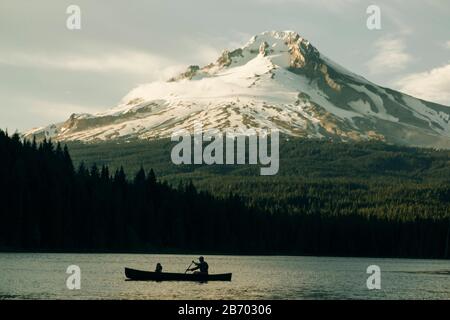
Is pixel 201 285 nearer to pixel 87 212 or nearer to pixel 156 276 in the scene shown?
pixel 156 276

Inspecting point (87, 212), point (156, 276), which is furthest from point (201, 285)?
point (87, 212)

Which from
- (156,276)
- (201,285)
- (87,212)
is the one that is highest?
(87,212)

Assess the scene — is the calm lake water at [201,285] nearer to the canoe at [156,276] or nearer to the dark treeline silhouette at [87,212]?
the canoe at [156,276]

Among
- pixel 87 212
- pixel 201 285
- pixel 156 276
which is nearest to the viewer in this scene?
pixel 156 276

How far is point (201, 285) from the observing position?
107 metres

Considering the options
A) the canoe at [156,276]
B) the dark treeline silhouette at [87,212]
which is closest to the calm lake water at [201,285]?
the canoe at [156,276]

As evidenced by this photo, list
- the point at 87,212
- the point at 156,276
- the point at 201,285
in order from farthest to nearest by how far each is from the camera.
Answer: the point at 87,212, the point at 201,285, the point at 156,276

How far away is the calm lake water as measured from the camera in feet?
301

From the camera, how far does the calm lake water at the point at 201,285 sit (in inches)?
3612

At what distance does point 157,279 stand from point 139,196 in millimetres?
78956

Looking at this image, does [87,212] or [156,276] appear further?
[87,212]

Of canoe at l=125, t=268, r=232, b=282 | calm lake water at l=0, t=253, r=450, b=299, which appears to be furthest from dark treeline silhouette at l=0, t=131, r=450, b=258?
canoe at l=125, t=268, r=232, b=282
